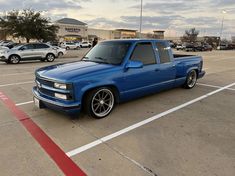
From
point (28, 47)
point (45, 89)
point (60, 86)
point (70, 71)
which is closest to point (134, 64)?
point (70, 71)

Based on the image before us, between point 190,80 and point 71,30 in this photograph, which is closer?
point 190,80

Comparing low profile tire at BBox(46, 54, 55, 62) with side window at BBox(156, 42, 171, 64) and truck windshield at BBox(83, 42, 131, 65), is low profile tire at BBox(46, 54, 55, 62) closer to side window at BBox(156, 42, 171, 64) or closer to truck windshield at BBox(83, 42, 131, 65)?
truck windshield at BBox(83, 42, 131, 65)

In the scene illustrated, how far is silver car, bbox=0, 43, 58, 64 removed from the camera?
1523cm

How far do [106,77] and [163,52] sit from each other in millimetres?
2331

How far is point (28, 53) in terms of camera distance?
1592 cm

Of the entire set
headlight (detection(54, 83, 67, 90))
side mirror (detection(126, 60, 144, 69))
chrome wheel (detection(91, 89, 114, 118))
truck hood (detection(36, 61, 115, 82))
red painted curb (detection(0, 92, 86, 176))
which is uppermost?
side mirror (detection(126, 60, 144, 69))

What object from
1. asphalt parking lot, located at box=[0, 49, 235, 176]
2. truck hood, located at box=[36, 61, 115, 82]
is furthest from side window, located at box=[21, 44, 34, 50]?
truck hood, located at box=[36, 61, 115, 82]

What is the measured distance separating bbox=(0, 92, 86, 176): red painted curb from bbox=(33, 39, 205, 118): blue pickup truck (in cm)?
48

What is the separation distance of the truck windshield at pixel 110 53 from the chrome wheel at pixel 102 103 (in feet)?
2.47

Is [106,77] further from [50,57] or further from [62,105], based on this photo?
[50,57]

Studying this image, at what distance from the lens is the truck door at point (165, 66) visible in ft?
18.8

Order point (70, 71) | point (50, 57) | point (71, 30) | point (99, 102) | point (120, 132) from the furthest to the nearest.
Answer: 1. point (71, 30)
2. point (50, 57)
3. point (99, 102)
4. point (70, 71)
5. point (120, 132)

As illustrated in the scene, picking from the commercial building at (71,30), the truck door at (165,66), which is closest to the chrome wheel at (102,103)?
the truck door at (165,66)

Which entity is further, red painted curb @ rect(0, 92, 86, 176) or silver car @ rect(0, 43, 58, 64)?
silver car @ rect(0, 43, 58, 64)
